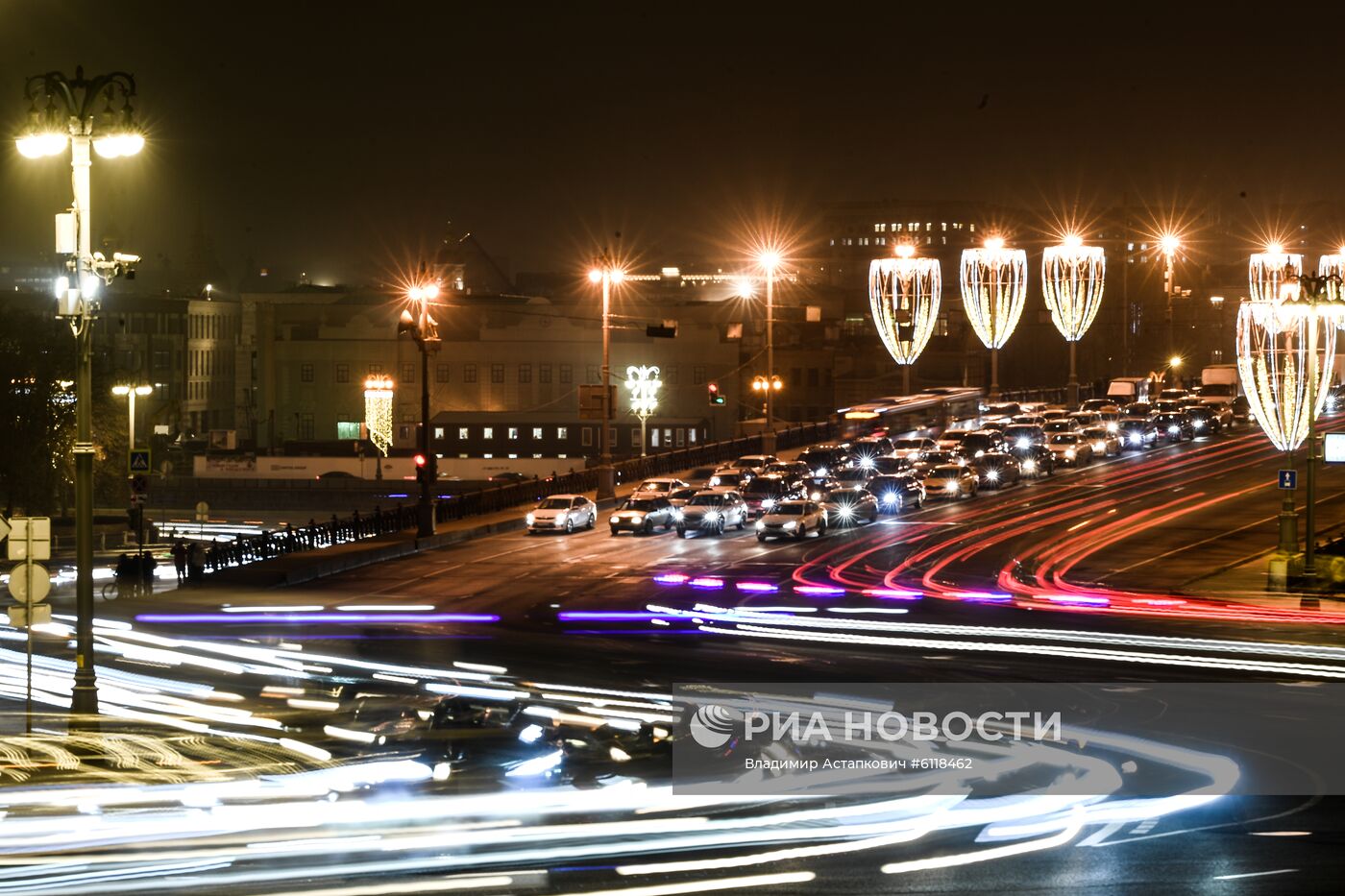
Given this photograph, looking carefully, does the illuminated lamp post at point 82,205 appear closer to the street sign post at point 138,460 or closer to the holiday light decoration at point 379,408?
the street sign post at point 138,460

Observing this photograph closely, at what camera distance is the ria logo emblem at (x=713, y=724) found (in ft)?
59.5

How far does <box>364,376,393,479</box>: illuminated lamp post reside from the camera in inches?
3031

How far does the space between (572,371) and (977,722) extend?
304ft

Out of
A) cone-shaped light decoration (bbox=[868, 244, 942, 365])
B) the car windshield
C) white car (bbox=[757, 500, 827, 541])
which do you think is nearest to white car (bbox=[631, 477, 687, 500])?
the car windshield

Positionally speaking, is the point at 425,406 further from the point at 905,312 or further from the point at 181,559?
the point at 905,312

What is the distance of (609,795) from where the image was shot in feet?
51.8

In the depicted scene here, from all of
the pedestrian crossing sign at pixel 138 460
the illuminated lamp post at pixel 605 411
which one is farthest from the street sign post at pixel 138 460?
the illuminated lamp post at pixel 605 411

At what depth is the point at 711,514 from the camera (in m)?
49.3

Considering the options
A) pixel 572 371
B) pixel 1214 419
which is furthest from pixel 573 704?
pixel 572 371

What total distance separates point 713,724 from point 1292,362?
28827mm

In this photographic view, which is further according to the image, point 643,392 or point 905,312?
point 643,392

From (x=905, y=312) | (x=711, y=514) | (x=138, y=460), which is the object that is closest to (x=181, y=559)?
(x=138, y=460)

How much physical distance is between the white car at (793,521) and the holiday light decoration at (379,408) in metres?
33.2

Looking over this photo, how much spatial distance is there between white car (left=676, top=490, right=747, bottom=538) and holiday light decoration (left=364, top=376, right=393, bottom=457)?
29.7 m
